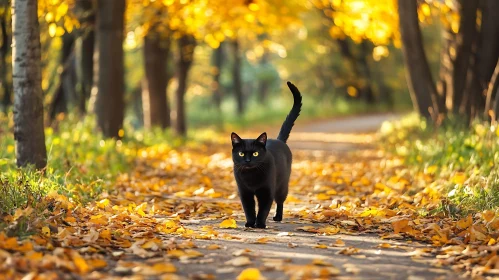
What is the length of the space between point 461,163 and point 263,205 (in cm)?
383

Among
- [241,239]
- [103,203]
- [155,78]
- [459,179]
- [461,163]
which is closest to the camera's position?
[241,239]

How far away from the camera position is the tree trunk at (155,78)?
68.2 ft

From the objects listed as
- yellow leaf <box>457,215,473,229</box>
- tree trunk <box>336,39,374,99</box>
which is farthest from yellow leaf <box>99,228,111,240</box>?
tree trunk <box>336,39,374,99</box>

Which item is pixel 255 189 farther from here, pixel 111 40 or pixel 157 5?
pixel 157 5

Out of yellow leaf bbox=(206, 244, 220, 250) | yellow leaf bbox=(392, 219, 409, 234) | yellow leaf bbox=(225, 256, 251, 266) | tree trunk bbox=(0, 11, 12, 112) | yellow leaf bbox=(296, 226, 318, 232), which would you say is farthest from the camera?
tree trunk bbox=(0, 11, 12, 112)

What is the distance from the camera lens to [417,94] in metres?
16.4

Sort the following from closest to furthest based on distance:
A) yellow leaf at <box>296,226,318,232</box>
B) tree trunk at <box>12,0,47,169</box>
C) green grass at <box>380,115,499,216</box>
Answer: yellow leaf at <box>296,226,318,232</box>
green grass at <box>380,115,499,216</box>
tree trunk at <box>12,0,47,169</box>

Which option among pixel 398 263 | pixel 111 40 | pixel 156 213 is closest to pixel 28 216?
pixel 156 213

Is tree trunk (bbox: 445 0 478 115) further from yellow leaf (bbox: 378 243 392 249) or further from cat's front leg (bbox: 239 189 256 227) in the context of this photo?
yellow leaf (bbox: 378 243 392 249)

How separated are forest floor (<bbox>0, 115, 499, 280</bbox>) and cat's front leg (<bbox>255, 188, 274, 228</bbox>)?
0.53 feet

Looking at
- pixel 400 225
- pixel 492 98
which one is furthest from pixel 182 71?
pixel 400 225

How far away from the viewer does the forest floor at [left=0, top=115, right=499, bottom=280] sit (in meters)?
5.26

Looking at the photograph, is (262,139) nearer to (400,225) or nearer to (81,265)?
(400,225)

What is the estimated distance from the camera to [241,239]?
6.67 metres
